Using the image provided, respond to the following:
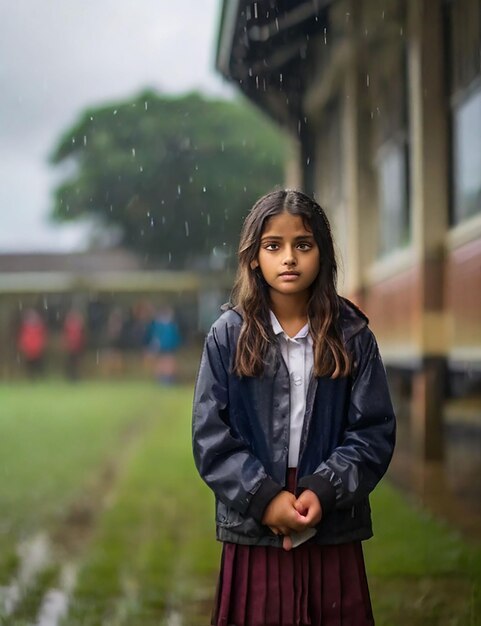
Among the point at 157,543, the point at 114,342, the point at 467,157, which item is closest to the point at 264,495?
the point at 114,342

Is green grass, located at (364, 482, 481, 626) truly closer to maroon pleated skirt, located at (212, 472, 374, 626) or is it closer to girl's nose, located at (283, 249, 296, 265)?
maroon pleated skirt, located at (212, 472, 374, 626)

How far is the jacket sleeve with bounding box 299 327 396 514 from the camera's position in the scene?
2.22 m

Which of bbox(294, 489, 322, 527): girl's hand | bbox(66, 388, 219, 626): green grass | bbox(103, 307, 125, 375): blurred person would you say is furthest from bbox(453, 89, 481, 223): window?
bbox(294, 489, 322, 527): girl's hand

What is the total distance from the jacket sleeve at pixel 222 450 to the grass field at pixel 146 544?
1570 mm

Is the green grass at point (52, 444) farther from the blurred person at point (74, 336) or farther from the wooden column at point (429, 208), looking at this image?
the wooden column at point (429, 208)

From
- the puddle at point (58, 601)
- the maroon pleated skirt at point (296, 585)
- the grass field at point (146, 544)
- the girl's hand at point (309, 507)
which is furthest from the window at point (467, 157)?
the girl's hand at point (309, 507)

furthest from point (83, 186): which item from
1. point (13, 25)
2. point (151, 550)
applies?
point (151, 550)

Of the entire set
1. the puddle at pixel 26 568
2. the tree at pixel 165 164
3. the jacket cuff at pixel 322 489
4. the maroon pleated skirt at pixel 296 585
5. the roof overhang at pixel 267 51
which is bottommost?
the puddle at pixel 26 568

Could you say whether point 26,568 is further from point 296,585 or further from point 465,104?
point 465,104

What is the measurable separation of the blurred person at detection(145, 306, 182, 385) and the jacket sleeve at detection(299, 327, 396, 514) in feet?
5.75

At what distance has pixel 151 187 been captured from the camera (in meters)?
4.11

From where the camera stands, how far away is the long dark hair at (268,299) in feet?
7.38

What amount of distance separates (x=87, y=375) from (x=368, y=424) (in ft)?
10.1

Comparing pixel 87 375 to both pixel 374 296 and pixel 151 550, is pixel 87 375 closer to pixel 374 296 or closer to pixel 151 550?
pixel 151 550
